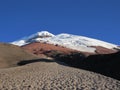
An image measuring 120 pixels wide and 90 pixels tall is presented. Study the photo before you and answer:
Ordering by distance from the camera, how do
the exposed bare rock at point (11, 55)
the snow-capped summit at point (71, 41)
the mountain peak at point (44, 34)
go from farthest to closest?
1. the mountain peak at point (44, 34)
2. the snow-capped summit at point (71, 41)
3. the exposed bare rock at point (11, 55)

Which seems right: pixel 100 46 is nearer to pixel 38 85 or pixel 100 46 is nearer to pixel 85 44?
pixel 85 44

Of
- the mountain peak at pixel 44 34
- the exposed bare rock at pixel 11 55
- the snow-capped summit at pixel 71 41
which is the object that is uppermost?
the mountain peak at pixel 44 34

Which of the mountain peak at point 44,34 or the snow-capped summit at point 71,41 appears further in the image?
the mountain peak at point 44,34

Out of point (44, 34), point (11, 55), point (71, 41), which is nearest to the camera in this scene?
point (11, 55)

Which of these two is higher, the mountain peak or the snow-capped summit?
the mountain peak

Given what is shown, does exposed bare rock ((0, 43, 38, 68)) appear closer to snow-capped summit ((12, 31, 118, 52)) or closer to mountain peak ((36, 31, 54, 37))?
snow-capped summit ((12, 31, 118, 52))

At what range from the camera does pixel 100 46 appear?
89812 millimetres

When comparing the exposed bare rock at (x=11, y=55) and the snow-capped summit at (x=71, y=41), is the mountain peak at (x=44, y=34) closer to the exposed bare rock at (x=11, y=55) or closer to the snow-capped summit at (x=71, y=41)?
the snow-capped summit at (x=71, y=41)

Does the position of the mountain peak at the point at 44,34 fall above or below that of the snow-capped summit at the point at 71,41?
above

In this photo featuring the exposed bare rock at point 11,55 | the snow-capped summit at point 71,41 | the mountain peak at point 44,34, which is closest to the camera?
the exposed bare rock at point 11,55

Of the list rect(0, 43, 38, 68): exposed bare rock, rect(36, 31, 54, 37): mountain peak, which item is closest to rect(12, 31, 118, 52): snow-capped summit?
rect(36, 31, 54, 37): mountain peak

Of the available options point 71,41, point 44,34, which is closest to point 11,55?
point 71,41

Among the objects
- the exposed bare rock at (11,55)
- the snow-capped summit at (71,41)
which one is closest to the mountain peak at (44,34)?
the snow-capped summit at (71,41)

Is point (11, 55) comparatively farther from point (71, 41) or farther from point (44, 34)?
point (44, 34)
